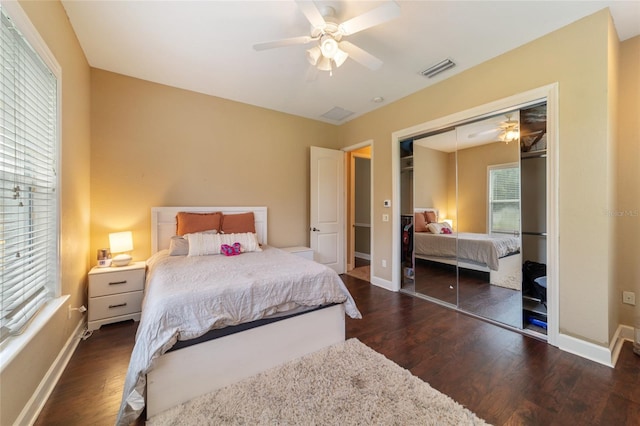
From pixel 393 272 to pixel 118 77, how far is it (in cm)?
424

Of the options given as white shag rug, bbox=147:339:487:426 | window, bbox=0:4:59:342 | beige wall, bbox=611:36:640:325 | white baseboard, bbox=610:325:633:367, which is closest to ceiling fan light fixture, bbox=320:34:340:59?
window, bbox=0:4:59:342

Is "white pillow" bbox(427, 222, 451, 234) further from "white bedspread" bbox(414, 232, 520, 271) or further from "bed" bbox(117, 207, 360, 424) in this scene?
"bed" bbox(117, 207, 360, 424)

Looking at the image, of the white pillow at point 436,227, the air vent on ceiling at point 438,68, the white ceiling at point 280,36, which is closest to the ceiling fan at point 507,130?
the white ceiling at point 280,36

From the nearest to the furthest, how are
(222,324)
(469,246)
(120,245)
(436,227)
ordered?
(222,324) < (120,245) < (469,246) < (436,227)

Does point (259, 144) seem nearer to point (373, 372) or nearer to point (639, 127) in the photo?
point (373, 372)

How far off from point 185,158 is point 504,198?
3.81 meters

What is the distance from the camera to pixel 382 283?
148 inches

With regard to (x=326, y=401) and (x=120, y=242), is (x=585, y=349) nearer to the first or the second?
(x=326, y=401)

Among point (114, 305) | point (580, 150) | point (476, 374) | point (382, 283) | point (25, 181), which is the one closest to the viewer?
point (25, 181)

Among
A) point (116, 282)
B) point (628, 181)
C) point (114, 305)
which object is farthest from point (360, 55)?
point (114, 305)

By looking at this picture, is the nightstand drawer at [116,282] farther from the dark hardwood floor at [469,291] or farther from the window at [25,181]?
the dark hardwood floor at [469,291]

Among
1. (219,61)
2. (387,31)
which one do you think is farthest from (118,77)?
(387,31)

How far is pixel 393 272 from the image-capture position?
11.7ft

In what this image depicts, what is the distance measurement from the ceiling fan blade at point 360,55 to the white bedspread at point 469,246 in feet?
7.02
